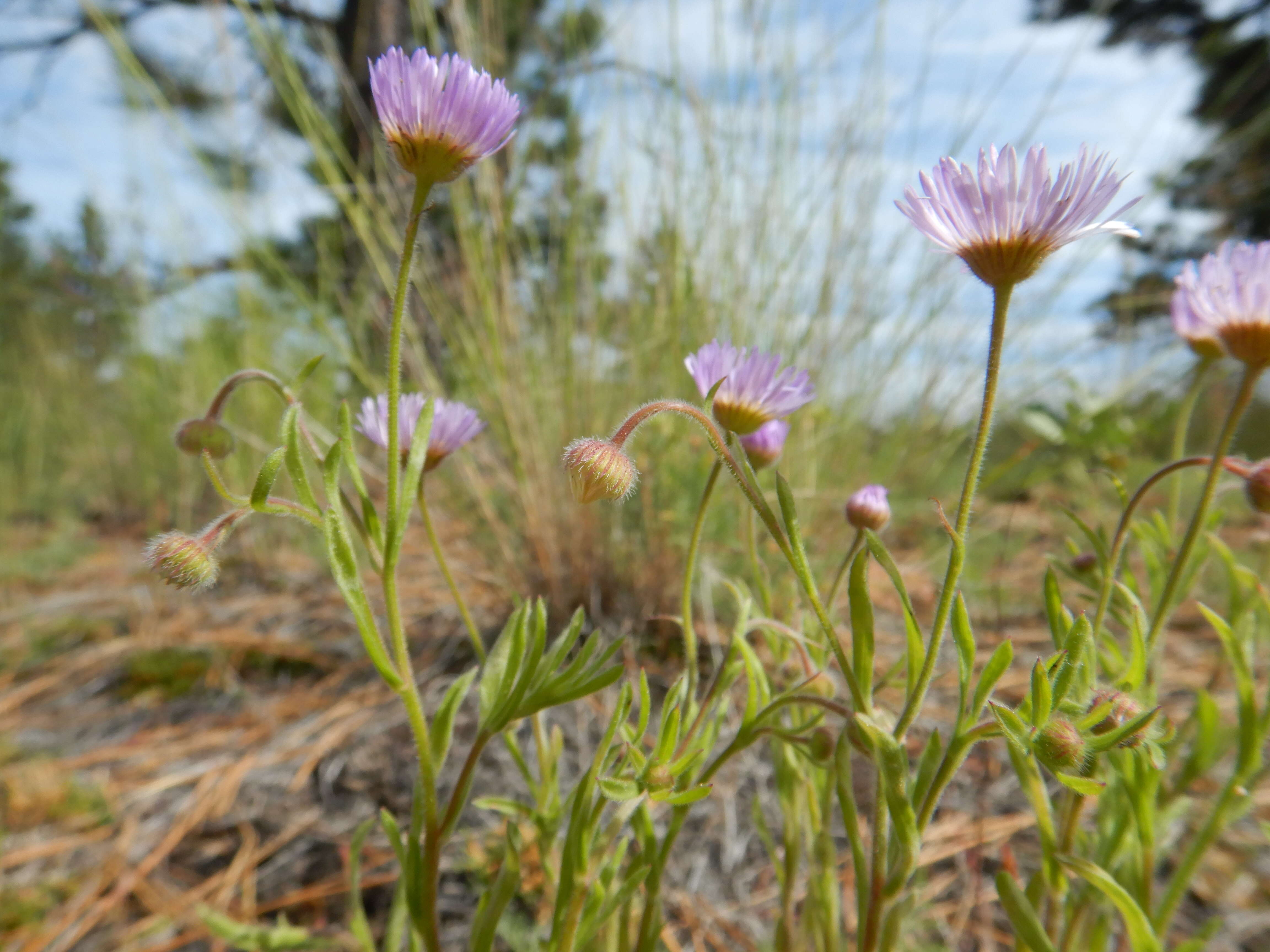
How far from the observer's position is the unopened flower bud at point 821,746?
0.50m

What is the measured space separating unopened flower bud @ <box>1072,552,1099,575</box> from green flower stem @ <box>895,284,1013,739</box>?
333mm

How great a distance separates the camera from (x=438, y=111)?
47 centimetres

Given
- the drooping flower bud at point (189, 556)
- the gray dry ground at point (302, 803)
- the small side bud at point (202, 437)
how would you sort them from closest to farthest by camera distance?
the drooping flower bud at point (189, 556), the small side bud at point (202, 437), the gray dry ground at point (302, 803)

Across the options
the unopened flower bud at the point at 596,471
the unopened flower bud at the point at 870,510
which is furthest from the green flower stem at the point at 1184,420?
the unopened flower bud at the point at 596,471

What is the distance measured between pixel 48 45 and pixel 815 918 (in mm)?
5925

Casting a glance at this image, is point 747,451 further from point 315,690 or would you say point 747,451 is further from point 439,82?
point 315,690

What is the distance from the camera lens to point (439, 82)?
47 cm

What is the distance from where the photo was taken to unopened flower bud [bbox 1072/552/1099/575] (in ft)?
2.18

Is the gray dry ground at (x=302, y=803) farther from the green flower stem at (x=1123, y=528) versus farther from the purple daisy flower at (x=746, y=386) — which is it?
the purple daisy flower at (x=746, y=386)

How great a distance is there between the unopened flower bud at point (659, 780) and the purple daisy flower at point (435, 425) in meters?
0.29

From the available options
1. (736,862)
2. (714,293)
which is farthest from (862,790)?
(714,293)

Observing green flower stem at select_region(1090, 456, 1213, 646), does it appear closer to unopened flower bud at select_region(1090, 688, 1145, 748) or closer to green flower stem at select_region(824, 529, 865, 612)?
unopened flower bud at select_region(1090, 688, 1145, 748)

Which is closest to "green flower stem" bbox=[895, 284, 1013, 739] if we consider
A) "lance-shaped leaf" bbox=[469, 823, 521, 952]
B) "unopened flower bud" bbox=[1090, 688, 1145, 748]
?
"unopened flower bud" bbox=[1090, 688, 1145, 748]

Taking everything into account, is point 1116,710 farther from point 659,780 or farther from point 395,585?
point 395,585
